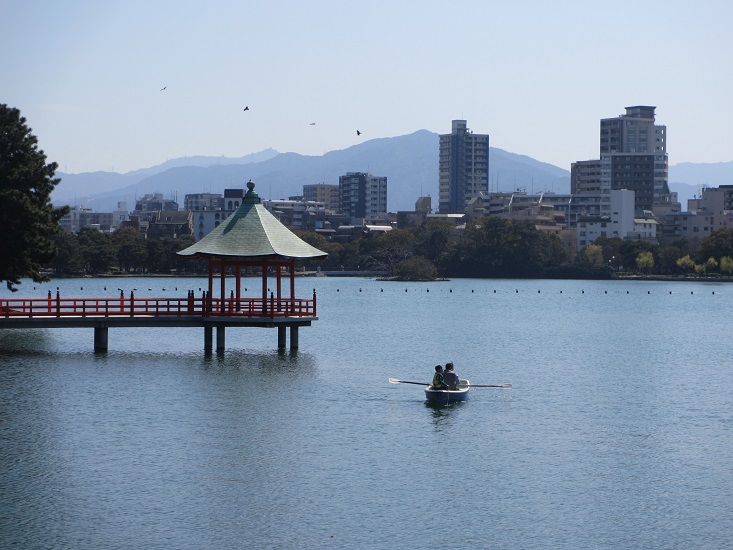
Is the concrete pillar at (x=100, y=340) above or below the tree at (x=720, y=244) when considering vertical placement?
below

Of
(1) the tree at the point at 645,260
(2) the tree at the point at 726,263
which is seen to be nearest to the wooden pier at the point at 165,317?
(2) the tree at the point at 726,263

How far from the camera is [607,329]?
80312 millimetres

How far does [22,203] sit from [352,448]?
28487 millimetres

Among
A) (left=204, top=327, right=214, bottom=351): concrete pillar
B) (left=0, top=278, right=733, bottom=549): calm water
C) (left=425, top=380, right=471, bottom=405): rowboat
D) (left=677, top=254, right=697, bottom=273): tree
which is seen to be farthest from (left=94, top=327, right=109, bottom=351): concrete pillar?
(left=677, top=254, right=697, bottom=273): tree

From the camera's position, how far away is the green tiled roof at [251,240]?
167 feet

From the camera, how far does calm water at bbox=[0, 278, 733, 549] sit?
25.2 meters

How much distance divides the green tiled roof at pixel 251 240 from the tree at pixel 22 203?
8478 mm

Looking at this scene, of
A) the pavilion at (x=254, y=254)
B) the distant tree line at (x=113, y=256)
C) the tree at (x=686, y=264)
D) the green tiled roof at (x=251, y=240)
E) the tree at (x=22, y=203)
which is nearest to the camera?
the pavilion at (x=254, y=254)

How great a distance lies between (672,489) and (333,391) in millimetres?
16814

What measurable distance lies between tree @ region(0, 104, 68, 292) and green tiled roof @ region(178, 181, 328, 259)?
27.8ft

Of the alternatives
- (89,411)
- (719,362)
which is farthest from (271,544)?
(719,362)

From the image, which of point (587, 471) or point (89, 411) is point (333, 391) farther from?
point (587, 471)

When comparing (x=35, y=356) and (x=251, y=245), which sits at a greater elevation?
(x=251, y=245)

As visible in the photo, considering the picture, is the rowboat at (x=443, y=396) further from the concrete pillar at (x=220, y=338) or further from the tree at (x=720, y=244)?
the tree at (x=720, y=244)
